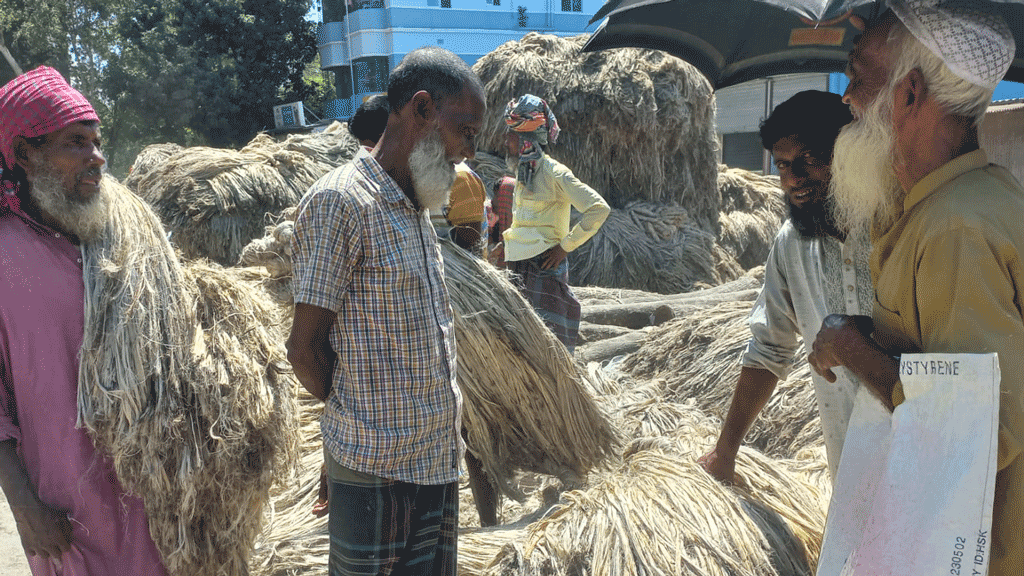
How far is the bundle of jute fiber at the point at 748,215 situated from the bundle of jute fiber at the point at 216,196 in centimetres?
595

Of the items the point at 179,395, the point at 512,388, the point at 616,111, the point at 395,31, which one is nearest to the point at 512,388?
the point at 512,388

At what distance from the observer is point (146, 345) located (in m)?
1.93

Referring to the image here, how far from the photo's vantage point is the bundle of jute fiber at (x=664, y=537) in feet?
7.06

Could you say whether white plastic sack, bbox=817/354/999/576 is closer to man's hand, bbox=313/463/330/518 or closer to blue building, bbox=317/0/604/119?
man's hand, bbox=313/463/330/518

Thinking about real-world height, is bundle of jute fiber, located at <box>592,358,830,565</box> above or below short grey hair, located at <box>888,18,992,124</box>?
below

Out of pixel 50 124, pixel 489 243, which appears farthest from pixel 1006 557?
pixel 489 243

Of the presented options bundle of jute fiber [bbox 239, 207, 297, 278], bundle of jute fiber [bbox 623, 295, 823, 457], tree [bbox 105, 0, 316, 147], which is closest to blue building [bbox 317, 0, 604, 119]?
tree [bbox 105, 0, 316, 147]

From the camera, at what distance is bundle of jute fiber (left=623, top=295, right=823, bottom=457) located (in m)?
3.70

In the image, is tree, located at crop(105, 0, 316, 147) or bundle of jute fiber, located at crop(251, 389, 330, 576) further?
tree, located at crop(105, 0, 316, 147)

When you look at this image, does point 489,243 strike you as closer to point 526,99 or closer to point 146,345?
point 526,99

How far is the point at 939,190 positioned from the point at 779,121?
2.33 feet

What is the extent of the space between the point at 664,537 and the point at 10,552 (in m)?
3.11

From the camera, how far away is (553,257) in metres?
4.16

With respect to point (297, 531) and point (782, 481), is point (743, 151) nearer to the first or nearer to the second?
point (782, 481)
